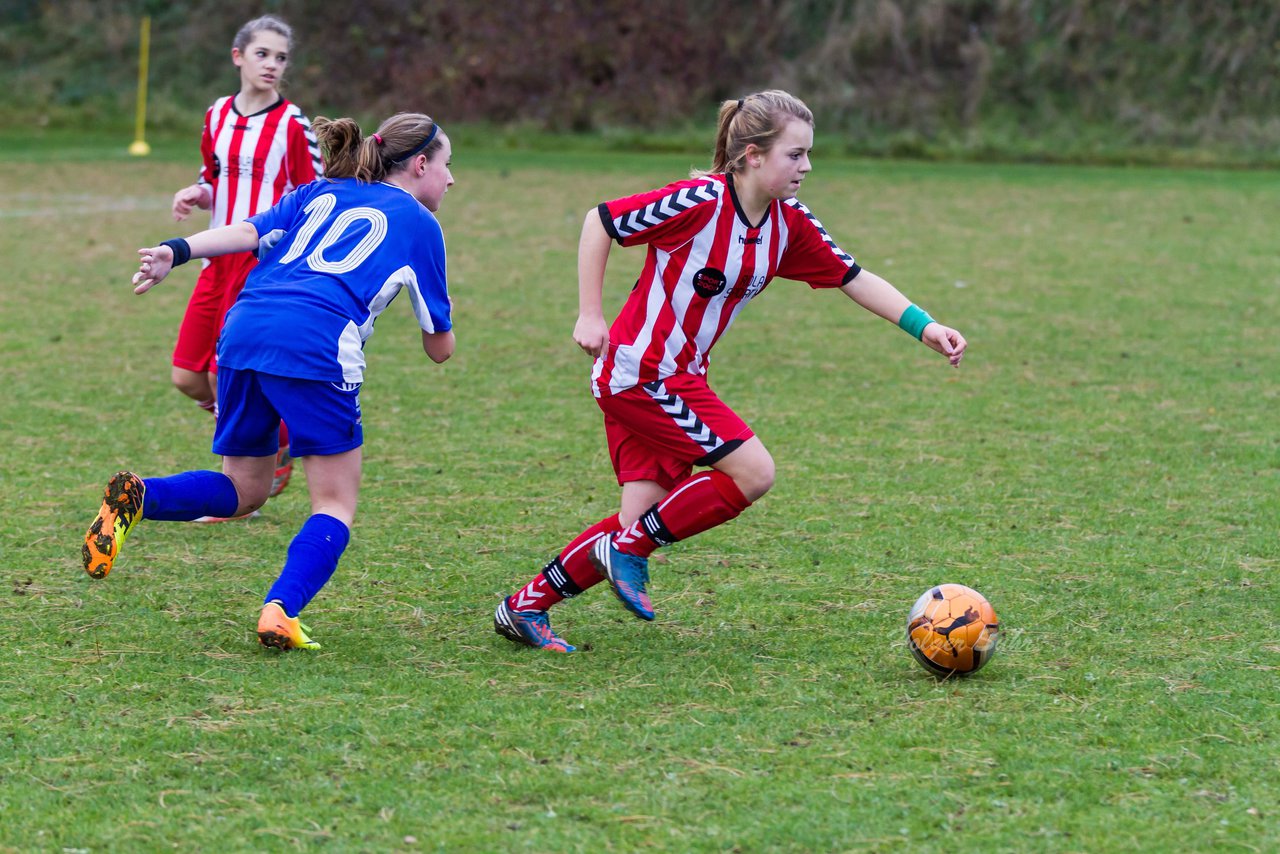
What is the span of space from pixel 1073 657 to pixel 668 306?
1535 mm

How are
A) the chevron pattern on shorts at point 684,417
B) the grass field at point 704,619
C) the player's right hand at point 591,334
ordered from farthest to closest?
the chevron pattern on shorts at point 684,417 < the player's right hand at point 591,334 < the grass field at point 704,619

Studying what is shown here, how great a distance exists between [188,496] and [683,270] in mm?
1626

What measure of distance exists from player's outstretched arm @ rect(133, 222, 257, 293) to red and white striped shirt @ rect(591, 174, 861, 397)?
102cm

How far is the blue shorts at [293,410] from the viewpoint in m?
4.39

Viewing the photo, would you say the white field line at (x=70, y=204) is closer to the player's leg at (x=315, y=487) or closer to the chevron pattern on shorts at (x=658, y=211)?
the player's leg at (x=315, y=487)

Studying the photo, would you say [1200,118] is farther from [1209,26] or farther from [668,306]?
[668,306]

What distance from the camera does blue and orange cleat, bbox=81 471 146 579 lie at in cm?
448

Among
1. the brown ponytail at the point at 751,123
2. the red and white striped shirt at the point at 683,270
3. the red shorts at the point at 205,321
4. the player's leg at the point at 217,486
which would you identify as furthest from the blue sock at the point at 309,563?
the red shorts at the point at 205,321

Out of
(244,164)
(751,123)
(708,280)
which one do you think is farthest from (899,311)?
(244,164)

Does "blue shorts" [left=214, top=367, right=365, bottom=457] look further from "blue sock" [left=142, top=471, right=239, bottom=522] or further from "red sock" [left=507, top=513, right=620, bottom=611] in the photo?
"red sock" [left=507, top=513, right=620, bottom=611]

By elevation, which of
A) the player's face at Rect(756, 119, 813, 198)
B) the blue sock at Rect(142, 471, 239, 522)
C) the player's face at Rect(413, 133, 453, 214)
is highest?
the player's face at Rect(756, 119, 813, 198)

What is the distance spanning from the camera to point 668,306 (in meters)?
4.53

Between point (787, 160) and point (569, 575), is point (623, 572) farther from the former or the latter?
point (787, 160)

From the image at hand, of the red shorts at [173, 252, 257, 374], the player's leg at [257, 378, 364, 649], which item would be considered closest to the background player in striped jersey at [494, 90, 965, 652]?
the player's leg at [257, 378, 364, 649]
